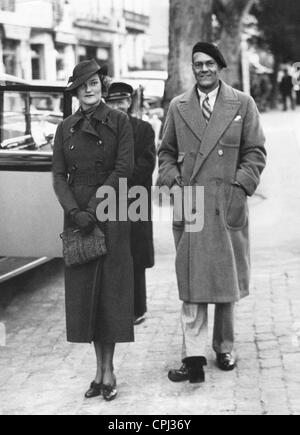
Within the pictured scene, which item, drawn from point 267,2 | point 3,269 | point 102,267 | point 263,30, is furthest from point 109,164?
point 263,30

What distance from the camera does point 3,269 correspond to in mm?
7305

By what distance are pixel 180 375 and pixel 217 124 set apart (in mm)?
1584

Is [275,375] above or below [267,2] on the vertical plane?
below

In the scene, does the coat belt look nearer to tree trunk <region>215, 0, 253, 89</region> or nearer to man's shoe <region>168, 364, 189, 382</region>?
man's shoe <region>168, 364, 189, 382</region>

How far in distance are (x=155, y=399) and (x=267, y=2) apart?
4058cm

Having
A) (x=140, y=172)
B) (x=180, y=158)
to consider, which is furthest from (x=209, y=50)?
(x=140, y=172)

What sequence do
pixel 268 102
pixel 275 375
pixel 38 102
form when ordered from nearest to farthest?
pixel 275 375
pixel 38 102
pixel 268 102

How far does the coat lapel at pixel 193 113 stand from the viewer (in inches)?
207

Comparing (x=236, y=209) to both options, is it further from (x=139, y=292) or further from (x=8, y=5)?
(x=8, y=5)

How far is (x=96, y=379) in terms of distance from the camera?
5223 millimetres

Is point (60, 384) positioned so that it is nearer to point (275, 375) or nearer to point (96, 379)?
point (96, 379)

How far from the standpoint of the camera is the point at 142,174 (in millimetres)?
6586
